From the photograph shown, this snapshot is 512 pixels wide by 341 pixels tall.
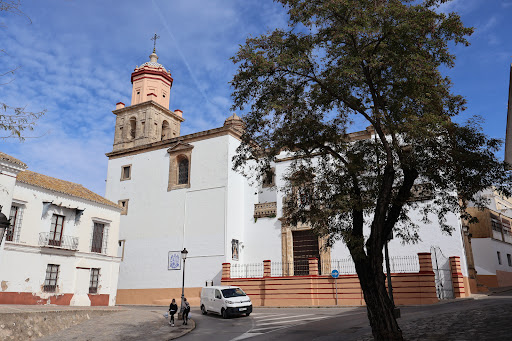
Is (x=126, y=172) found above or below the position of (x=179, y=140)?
below

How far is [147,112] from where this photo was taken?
36.8 metres

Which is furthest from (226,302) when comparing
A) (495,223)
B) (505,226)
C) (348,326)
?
(505,226)

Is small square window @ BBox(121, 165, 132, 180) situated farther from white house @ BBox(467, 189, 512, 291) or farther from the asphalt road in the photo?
white house @ BBox(467, 189, 512, 291)

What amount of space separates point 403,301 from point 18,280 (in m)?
19.1

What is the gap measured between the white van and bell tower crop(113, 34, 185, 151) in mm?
19230

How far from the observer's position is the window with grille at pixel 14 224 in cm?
1975

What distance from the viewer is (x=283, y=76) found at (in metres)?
10.9

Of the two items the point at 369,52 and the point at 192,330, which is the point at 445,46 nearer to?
the point at 369,52

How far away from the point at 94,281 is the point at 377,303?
1936cm

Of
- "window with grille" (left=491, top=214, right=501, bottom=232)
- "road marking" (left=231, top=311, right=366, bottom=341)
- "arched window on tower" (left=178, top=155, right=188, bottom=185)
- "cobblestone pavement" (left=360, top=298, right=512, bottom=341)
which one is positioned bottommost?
"road marking" (left=231, top=311, right=366, bottom=341)

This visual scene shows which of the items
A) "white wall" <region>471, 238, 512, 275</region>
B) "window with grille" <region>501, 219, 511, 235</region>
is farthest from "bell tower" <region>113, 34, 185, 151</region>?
"window with grille" <region>501, 219, 511, 235</region>

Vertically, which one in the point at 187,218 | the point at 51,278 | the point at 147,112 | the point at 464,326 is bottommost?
the point at 464,326

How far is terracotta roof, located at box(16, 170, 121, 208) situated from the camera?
21.7 m

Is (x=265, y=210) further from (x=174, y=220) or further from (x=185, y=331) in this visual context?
(x=185, y=331)
